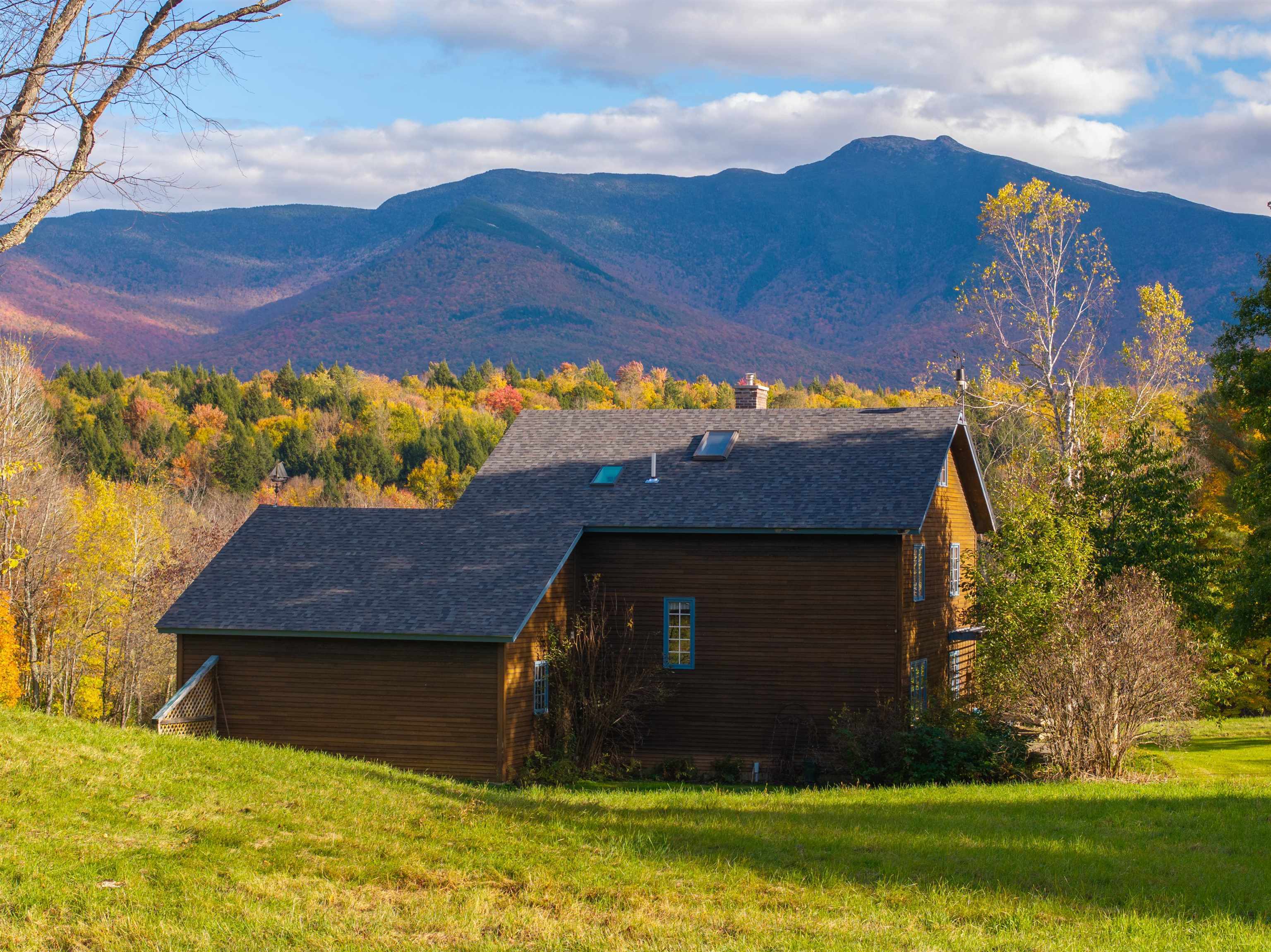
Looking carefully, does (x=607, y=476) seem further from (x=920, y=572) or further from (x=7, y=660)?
(x=7, y=660)

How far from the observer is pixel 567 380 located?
11275cm

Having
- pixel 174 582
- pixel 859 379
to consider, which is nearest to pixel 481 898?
pixel 174 582

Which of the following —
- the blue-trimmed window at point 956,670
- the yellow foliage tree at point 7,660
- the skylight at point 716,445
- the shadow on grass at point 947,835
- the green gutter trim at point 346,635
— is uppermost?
the skylight at point 716,445

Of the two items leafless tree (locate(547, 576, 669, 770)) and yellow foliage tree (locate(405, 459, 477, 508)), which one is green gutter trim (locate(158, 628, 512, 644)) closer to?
leafless tree (locate(547, 576, 669, 770))

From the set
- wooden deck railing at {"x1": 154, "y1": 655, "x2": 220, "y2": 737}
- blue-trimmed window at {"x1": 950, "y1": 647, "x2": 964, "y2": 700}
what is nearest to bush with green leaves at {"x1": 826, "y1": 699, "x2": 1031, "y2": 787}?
blue-trimmed window at {"x1": 950, "y1": 647, "x2": 964, "y2": 700}

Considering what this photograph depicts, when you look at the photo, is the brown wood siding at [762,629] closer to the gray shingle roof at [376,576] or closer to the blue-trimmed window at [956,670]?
the gray shingle roof at [376,576]

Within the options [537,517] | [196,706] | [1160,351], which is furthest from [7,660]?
[1160,351]

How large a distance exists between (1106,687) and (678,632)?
877 centimetres

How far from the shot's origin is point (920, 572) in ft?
81.7

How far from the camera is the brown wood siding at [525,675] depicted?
21.7 metres

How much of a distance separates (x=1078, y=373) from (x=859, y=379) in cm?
10529

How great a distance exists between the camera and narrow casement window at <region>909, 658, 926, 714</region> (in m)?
23.3

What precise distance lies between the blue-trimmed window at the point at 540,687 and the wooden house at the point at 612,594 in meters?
0.04

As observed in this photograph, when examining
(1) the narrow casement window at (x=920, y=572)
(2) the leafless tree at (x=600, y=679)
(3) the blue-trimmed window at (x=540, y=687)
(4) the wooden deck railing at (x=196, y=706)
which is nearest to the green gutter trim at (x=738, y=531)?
(2) the leafless tree at (x=600, y=679)
